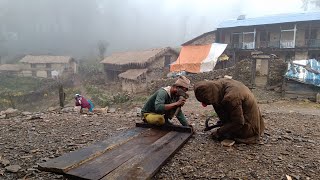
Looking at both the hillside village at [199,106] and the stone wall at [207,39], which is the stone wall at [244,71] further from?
the stone wall at [207,39]

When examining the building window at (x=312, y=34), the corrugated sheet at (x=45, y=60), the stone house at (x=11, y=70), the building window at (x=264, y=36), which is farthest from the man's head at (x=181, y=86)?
the stone house at (x=11, y=70)

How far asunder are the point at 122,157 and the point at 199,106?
34.7ft

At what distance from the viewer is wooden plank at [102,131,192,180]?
9.82 feet

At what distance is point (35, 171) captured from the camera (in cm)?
358

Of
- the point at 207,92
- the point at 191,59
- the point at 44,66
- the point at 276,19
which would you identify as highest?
the point at 276,19

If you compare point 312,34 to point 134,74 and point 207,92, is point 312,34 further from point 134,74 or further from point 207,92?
point 207,92

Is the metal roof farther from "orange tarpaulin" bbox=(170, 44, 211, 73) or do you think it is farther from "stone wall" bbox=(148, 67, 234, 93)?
"stone wall" bbox=(148, 67, 234, 93)

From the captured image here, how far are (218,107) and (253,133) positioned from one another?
748 mm

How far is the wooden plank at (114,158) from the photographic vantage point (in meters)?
2.95

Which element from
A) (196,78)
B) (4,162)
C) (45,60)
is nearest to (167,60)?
(196,78)

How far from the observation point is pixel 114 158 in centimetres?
344

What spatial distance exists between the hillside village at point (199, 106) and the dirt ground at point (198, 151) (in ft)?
0.05

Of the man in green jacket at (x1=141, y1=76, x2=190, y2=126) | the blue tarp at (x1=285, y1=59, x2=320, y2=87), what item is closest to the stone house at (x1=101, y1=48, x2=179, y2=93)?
the blue tarp at (x1=285, y1=59, x2=320, y2=87)

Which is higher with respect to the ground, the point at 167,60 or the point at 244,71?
the point at 167,60
